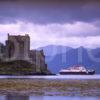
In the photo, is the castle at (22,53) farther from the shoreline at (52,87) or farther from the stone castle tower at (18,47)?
the shoreline at (52,87)

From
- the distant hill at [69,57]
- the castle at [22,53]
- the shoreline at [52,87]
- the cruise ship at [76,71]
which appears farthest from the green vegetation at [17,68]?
the cruise ship at [76,71]

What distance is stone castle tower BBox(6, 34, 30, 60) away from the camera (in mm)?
8508

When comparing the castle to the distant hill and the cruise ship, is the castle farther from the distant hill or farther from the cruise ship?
the cruise ship

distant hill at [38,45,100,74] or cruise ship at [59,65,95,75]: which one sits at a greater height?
distant hill at [38,45,100,74]

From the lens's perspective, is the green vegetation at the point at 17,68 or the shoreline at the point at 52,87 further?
the green vegetation at the point at 17,68

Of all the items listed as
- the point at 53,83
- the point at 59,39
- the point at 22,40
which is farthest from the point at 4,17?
the point at 53,83

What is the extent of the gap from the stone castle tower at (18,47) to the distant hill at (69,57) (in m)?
0.44

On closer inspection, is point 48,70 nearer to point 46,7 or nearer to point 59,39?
point 59,39

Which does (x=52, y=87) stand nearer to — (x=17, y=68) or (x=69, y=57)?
(x=69, y=57)

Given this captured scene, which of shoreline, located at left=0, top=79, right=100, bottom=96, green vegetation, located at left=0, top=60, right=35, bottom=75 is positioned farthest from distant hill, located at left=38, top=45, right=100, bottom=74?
green vegetation, located at left=0, top=60, right=35, bottom=75

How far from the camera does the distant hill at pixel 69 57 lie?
850 centimetres

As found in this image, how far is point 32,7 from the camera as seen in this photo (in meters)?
8.52

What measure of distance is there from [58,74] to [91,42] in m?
1.10

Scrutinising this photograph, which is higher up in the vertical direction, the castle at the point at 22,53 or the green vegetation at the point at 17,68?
the castle at the point at 22,53
